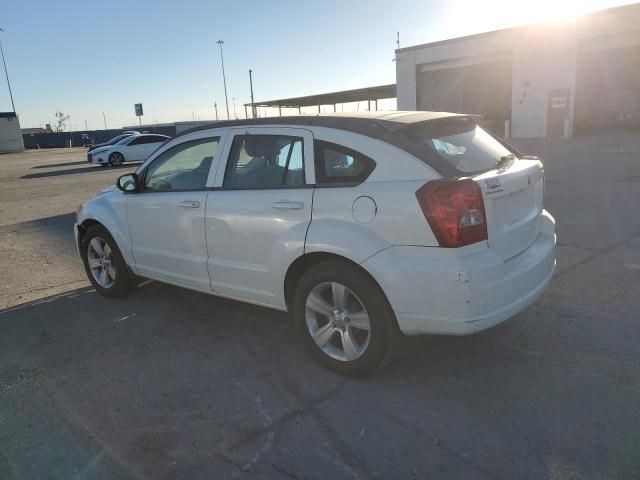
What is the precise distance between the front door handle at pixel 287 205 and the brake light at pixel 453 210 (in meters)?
0.85

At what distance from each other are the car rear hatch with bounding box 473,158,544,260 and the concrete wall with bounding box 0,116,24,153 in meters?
57.7

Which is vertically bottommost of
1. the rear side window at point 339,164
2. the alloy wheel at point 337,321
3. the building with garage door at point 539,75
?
the alloy wheel at point 337,321

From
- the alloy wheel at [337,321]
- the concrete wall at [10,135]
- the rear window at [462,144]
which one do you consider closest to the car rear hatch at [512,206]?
the rear window at [462,144]

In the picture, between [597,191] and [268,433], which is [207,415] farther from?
[597,191]

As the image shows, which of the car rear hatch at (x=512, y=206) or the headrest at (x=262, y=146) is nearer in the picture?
the car rear hatch at (x=512, y=206)

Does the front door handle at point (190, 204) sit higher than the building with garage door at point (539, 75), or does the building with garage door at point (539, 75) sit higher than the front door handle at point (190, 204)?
the building with garage door at point (539, 75)

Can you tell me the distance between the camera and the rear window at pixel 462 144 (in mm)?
3197

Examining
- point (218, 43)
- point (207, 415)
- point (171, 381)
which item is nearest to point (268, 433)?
point (207, 415)

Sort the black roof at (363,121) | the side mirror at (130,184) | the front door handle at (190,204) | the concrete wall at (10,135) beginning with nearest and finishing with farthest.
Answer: the black roof at (363,121) < the front door handle at (190,204) < the side mirror at (130,184) < the concrete wall at (10,135)

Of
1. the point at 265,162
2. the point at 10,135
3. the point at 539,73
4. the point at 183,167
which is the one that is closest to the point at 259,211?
the point at 265,162

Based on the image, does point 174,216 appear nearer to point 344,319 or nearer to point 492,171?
point 344,319

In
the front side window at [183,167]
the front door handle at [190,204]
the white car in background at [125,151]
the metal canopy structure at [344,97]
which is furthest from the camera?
the metal canopy structure at [344,97]

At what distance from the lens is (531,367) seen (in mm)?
3383

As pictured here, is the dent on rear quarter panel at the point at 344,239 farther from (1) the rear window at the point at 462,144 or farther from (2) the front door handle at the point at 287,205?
(1) the rear window at the point at 462,144
